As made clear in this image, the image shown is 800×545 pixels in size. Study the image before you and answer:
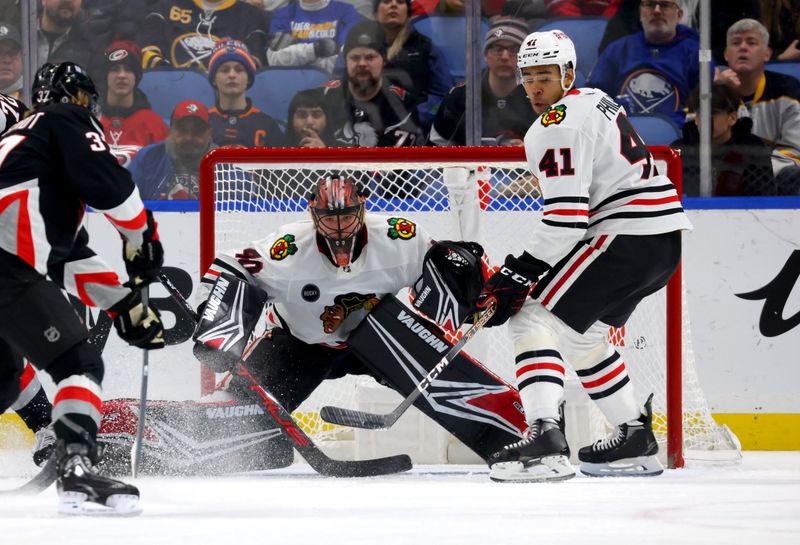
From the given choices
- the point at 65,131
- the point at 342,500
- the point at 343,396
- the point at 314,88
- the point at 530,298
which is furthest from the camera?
the point at 314,88

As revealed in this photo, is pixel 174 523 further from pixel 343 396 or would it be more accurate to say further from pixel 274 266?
pixel 343 396

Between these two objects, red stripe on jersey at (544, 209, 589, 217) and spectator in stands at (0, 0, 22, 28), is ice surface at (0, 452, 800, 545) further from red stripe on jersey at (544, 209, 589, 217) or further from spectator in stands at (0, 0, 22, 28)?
spectator in stands at (0, 0, 22, 28)

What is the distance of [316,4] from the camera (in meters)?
4.46

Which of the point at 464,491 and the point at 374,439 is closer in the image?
the point at 464,491

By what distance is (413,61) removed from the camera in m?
4.38

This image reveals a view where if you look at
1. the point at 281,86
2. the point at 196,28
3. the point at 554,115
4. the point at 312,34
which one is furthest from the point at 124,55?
the point at 554,115

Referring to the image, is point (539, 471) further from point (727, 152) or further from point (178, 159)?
point (178, 159)

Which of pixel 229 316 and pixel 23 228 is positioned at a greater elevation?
pixel 23 228

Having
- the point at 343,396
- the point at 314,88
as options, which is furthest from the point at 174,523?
the point at 314,88

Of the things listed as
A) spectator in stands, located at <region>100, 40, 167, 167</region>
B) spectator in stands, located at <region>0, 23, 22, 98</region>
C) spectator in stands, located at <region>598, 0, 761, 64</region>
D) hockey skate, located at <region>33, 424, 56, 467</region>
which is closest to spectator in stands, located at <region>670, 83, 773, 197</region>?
spectator in stands, located at <region>598, 0, 761, 64</region>

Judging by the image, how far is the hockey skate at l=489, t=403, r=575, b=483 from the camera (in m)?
2.78

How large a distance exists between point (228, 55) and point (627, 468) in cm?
233

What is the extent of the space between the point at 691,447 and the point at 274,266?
4.69 ft

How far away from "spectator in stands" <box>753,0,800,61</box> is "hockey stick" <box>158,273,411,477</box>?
2203 mm
